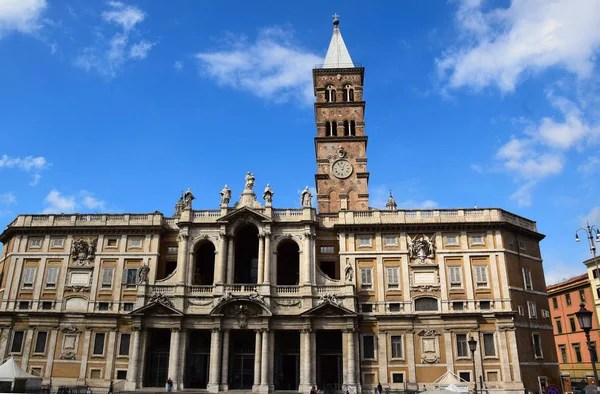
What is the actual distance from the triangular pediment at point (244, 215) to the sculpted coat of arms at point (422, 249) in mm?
12851

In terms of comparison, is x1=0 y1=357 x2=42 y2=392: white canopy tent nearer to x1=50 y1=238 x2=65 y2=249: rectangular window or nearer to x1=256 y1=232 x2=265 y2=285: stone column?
x1=50 y1=238 x2=65 y2=249: rectangular window

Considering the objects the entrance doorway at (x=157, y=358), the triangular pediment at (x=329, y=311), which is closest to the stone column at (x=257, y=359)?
the triangular pediment at (x=329, y=311)

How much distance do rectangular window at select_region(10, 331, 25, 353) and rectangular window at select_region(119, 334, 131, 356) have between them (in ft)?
29.4

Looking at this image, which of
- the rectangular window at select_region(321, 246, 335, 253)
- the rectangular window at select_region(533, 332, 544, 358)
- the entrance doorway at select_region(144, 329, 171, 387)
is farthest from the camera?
the rectangular window at select_region(321, 246, 335, 253)

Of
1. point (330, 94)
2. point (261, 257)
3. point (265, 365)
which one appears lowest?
point (265, 365)

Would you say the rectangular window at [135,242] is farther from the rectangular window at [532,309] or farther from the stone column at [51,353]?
the rectangular window at [532,309]

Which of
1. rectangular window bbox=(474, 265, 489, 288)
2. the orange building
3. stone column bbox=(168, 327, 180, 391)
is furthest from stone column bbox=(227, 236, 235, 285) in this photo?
the orange building

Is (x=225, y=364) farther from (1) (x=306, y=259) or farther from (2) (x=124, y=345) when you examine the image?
(1) (x=306, y=259)

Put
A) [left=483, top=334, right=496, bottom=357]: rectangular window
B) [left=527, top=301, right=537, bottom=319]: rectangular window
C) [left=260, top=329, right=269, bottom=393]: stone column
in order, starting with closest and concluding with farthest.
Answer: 1. [left=260, top=329, right=269, bottom=393]: stone column
2. [left=483, top=334, right=496, bottom=357]: rectangular window
3. [left=527, top=301, right=537, bottom=319]: rectangular window

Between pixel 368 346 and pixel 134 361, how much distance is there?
19.4m

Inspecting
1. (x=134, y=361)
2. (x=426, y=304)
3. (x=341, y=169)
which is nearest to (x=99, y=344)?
(x=134, y=361)

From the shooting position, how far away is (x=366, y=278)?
148 ft

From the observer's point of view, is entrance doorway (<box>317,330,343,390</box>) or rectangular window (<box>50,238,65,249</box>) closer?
entrance doorway (<box>317,330,343,390</box>)

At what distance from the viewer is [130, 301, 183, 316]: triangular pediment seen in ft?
140
